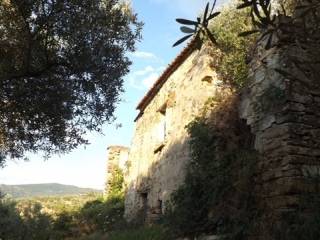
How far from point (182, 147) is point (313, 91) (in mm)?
5328

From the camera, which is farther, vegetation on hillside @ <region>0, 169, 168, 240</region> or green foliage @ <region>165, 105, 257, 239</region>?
vegetation on hillside @ <region>0, 169, 168, 240</region>

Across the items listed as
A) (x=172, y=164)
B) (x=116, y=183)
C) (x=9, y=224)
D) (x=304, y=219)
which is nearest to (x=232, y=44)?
(x=172, y=164)

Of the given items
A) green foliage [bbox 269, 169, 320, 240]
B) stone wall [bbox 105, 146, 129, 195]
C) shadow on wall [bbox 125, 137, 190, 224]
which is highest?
stone wall [bbox 105, 146, 129, 195]

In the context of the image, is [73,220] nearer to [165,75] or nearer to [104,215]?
[104,215]

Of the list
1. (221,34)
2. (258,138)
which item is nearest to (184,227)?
(258,138)

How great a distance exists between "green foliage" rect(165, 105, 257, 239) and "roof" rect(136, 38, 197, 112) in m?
3.65

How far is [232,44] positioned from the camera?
11.5 metres

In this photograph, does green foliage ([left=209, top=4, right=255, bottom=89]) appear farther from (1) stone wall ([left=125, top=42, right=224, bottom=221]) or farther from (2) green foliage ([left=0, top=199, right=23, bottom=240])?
(2) green foliage ([left=0, top=199, right=23, bottom=240])

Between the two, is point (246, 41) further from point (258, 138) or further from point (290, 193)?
point (290, 193)

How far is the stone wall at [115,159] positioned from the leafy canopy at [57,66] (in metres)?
11.5

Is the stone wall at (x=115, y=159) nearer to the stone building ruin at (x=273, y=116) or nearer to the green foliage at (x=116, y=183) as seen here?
the green foliage at (x=116, y=183)

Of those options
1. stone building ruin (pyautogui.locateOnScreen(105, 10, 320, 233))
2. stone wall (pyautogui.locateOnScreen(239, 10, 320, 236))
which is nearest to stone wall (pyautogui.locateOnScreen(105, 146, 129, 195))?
stone building ruin (pyautogui.locateOnScreen(105, 10, 320, 233))

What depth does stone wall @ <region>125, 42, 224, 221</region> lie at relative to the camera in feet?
40.5

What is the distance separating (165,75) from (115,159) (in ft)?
26.3
